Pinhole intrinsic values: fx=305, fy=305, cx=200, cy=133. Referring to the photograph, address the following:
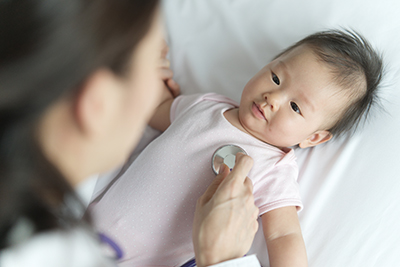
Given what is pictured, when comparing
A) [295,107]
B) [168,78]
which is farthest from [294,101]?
[168,78]

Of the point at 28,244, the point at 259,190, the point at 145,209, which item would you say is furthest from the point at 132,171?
the point at 28,244

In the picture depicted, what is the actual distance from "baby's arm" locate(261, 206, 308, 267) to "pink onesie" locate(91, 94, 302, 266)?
0.03m

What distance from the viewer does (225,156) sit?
100 centimetres

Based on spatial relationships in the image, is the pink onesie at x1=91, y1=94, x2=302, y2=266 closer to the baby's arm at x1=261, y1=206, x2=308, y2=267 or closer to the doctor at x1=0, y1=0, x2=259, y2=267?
the baby's arm at x1=261, y1=206, x2=308, y2=267

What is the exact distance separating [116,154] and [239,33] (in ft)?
3.31

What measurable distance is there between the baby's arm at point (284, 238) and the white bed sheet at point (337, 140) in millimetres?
88

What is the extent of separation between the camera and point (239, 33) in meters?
1.38

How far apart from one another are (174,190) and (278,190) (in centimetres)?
33

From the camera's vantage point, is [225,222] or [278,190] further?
[278,190]

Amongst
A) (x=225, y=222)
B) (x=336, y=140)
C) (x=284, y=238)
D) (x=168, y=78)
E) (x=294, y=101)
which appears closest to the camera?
(x=225, y=222)

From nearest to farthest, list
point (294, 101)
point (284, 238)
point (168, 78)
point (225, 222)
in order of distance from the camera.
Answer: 1. point (225, 222)
2. point (284, 238)
3. point (294, 101)
4. point (168, 78)

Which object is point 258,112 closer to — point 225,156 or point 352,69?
point 225,156

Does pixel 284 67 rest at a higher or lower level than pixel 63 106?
lower

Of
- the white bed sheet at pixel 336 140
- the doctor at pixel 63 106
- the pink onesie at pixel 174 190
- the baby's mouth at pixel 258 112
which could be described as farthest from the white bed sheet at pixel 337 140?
the doctor at pixel 63 106
